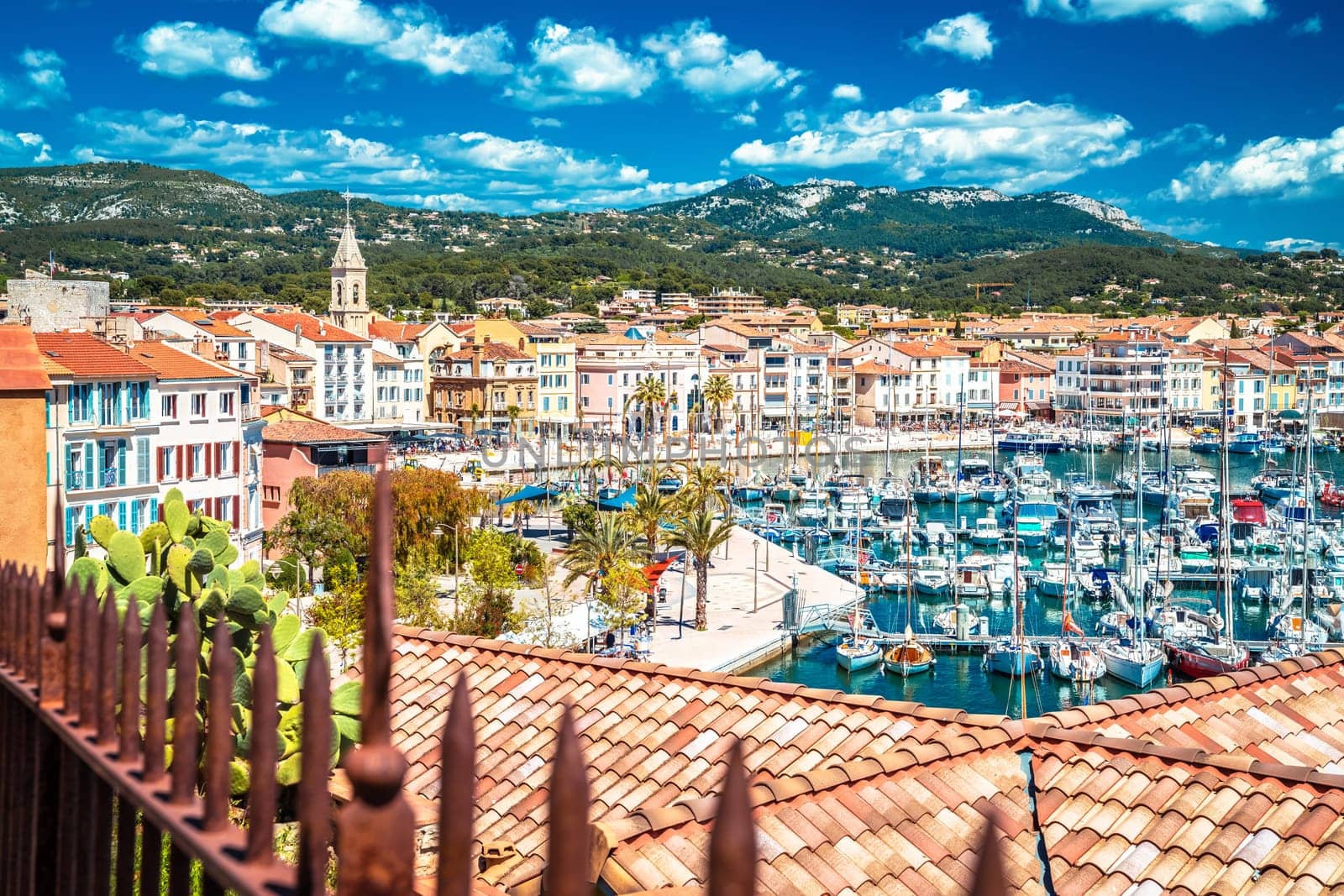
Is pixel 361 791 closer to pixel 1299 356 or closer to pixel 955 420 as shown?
pixel 955 420

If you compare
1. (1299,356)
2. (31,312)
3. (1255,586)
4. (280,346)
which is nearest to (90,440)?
(31,312)

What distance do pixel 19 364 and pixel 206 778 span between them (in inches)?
180

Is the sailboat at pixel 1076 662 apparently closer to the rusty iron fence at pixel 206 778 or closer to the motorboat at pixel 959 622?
the motorboat at pixel 959 622

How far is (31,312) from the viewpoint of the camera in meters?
33.5

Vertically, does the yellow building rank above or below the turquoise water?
above

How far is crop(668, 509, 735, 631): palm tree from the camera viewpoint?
3231 centimetres

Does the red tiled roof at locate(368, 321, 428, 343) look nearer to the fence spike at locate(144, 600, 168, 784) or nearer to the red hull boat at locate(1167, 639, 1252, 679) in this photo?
the red hull boat at locate(1167, 639, 1252, 679)

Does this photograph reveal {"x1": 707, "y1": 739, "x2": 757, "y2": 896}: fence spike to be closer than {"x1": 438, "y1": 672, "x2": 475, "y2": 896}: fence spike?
Yes

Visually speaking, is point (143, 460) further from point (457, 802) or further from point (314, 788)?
point (457, 802)

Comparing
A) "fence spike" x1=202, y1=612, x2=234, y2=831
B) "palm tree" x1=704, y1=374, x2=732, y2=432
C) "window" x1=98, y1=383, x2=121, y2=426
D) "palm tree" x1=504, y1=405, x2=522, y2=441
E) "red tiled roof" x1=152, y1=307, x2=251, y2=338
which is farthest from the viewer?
"palm tree" x1=704, y1=374, x2=732, y2=432

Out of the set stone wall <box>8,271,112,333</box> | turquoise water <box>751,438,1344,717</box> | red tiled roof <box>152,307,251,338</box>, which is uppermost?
red tiled roof <box>152,307,251,338</box>

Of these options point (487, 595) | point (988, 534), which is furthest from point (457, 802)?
point (988, 534)

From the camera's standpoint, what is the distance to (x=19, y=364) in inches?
206

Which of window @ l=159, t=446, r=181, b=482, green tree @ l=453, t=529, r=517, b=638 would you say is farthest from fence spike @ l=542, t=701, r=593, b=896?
window @ l=159, t=446, r=181, b=482
